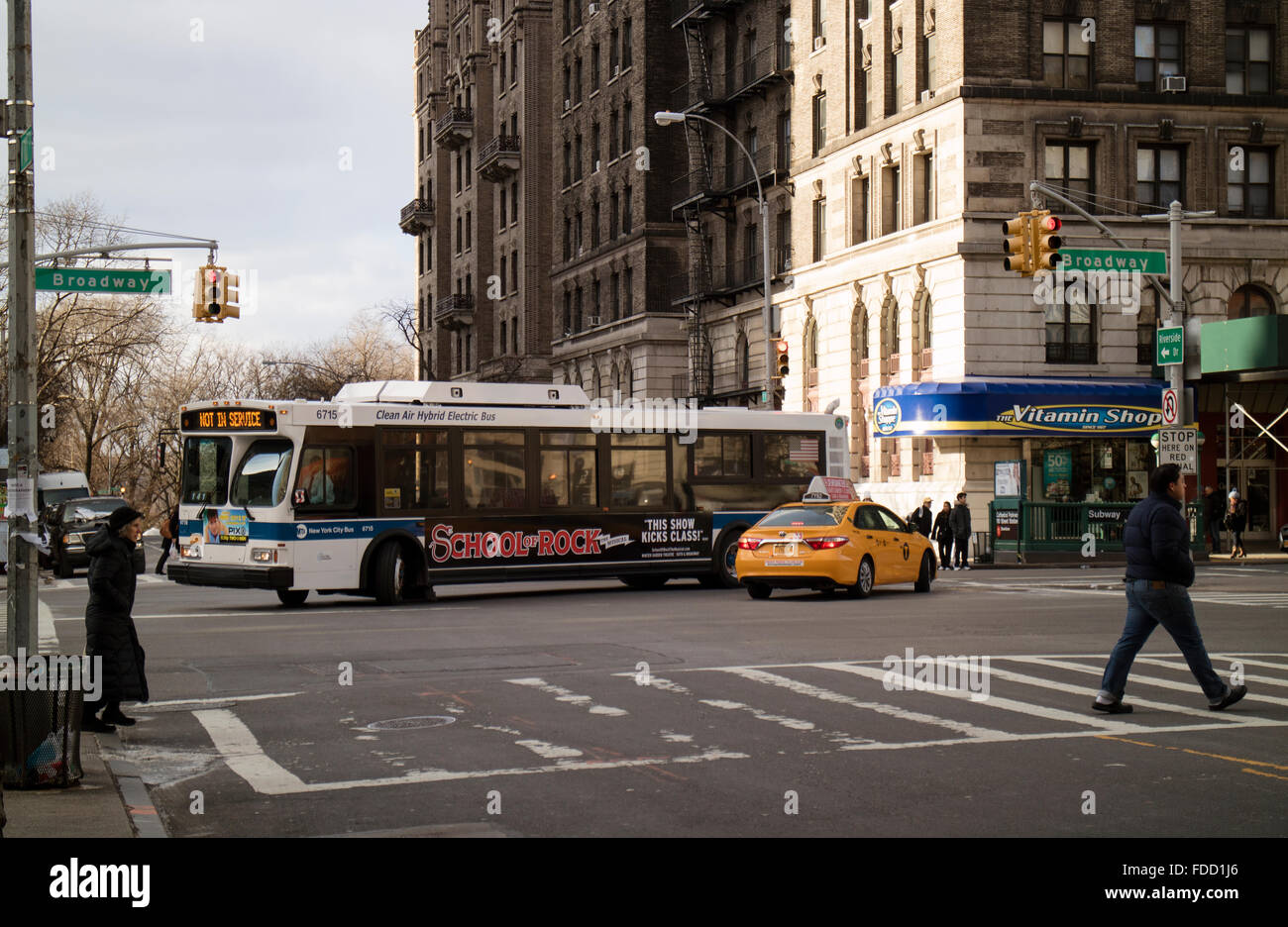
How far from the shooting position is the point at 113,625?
35.8 feet

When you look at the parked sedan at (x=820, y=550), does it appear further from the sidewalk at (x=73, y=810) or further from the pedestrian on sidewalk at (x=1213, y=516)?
the pedestrian on sidewalk at (x=1213, y=516)

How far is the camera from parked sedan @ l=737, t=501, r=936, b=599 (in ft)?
75.2

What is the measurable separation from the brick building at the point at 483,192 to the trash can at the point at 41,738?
64.4 meters

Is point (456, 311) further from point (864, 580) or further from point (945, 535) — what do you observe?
point (864, 580)

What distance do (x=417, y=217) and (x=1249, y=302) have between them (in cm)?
6141

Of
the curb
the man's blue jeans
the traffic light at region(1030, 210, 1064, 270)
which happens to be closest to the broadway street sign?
the traffic light at region(1030, 210, 1064, 270)

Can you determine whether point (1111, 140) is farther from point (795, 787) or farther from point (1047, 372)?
point (795, 787)

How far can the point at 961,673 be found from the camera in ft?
45.0

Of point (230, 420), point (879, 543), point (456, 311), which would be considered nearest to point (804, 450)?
point (879, 543)

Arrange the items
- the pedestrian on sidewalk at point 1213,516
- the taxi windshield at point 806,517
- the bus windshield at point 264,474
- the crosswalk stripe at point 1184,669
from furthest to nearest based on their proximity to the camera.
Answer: the pedestrian on sidewalk at point 1213,516, the taxi windshield at point 806,517, the bus windshield at point 264,474, the crosswalk stripe at point 1184,669

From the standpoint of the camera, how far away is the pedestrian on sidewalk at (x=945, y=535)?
3669 cm

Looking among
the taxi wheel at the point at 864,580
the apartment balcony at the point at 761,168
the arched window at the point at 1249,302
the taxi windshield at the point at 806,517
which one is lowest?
the taxi wheel at the point at 864,580

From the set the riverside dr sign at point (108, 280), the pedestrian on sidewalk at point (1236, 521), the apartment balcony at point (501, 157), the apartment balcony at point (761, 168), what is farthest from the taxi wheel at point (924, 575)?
the apartment balcony at point (501, 157)
